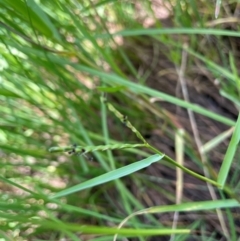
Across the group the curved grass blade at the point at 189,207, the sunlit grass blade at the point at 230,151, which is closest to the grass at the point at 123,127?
the curved grass blade at the point at 189,207

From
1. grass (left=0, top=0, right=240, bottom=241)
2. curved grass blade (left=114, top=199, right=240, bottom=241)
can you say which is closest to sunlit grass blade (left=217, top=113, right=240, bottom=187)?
curved grass blade (left=114, top=199, right=240, bottom=241)

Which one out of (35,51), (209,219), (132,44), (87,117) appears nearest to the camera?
(35,51)

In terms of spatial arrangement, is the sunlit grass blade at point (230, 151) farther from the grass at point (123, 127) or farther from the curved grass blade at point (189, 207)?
the grass at point (123, 127)

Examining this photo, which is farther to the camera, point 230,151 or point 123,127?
point 123,127

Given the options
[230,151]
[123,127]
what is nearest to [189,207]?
[230,151]

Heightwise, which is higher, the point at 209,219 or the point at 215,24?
the point at 215,24

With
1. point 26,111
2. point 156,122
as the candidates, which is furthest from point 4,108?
point 156,122

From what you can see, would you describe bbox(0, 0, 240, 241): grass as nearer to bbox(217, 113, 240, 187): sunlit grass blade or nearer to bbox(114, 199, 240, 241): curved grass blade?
bbox(114, 199, 240, 241): curved grass blade

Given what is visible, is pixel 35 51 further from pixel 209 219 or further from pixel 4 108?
pixel 209 219

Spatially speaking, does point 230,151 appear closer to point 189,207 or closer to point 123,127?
point 189,207

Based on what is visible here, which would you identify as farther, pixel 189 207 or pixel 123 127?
pixel 123 127

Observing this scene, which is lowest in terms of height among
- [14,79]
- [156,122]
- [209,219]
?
[209,219]
